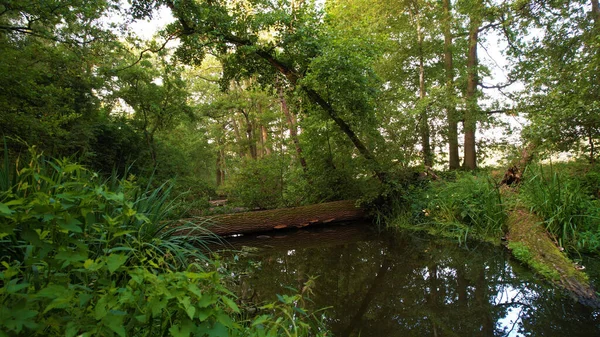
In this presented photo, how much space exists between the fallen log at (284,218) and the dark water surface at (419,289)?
58.0 inches

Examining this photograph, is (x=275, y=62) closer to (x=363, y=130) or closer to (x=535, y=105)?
(x=363, y=130)

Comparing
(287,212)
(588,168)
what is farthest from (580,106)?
(287,212)

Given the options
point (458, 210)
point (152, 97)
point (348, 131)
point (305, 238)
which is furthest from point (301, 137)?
point (152, 97)

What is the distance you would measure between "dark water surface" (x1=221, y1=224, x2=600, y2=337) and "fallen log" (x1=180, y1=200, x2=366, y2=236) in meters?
1.47

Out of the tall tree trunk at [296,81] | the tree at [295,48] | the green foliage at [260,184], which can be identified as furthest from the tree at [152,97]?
the green foliage at [260,184]

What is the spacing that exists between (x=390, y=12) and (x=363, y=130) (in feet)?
21.3

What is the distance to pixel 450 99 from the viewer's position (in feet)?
28.6

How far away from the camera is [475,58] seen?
10.9 metres

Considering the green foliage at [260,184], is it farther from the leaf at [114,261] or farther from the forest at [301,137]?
the leaf at [114,261]

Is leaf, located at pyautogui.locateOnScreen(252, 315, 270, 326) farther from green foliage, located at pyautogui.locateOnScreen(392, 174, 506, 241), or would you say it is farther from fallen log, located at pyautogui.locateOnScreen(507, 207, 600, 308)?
green foliage, located at pyautogui.locateOnScreen(392, 174, 506, 241)

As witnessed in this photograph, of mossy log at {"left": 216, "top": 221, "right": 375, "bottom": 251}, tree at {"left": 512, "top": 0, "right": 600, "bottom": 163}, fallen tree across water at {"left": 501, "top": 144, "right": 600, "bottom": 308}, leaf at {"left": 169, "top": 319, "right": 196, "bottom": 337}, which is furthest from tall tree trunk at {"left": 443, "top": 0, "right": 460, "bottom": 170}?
leaf at {"left": 169, "top": 319, "right": 196, "bottom": 337}

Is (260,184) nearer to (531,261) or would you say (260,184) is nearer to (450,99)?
(450,99)

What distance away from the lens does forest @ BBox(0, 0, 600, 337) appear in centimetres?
177

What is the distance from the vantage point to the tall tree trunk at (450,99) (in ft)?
28.6
